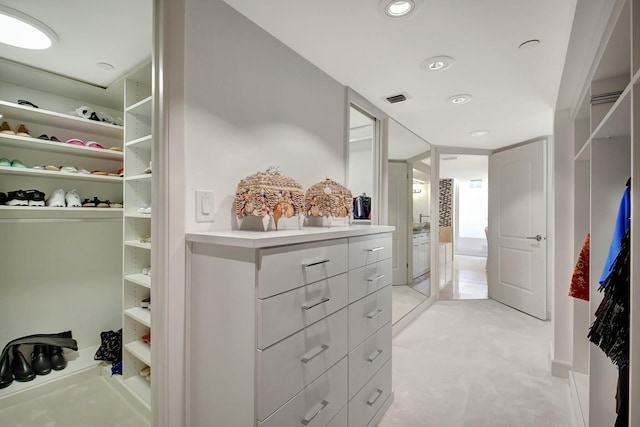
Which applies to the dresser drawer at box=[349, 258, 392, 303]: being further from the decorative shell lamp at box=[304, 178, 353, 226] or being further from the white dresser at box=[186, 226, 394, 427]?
the decorative shell lamp at box=[304, 178, 353, 226]

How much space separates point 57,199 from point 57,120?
0.59 meters

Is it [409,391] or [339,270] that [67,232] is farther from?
[409,391]

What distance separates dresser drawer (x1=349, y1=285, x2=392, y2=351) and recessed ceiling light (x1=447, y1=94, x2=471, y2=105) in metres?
1.71

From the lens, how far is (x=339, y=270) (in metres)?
1.40

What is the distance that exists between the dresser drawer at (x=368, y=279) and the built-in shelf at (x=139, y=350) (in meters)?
1.39

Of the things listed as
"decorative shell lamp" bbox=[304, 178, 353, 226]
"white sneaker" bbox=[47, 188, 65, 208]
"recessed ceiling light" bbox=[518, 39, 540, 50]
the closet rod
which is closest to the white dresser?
"decorative shell lamp" bbox=[304, 178, 353, 226]

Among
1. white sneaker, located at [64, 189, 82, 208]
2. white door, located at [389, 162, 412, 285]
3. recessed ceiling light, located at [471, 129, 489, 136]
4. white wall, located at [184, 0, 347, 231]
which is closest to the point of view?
white wall, located at [184, 0, 347, 231]

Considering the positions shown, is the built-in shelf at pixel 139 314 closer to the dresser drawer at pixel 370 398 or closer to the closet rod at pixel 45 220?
the closet rod at pixel 45 220

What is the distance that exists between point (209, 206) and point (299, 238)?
0.48 m

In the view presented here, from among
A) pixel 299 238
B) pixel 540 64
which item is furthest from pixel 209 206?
pixel 540 64

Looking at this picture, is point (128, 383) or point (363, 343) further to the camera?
point (128, 383)

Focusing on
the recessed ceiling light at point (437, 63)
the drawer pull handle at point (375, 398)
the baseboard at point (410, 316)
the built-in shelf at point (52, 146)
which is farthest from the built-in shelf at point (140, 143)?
the baseboard at point (410, 316)

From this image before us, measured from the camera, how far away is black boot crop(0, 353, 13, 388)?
1929 mm

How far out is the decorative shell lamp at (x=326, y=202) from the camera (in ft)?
5.61
